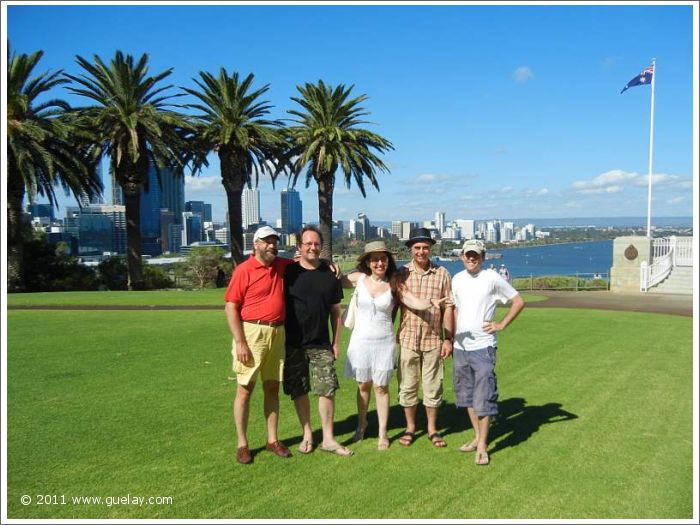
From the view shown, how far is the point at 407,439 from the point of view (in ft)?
18.1

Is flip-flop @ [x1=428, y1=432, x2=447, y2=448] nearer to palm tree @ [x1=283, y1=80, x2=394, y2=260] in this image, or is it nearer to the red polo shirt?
the red polo shirt

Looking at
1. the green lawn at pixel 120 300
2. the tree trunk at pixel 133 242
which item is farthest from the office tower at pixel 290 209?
the green lawn at pixel 120 300

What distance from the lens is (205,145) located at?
102 feet

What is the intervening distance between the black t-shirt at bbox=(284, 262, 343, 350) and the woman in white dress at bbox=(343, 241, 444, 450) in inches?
10.7

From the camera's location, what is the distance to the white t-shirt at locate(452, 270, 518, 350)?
5.30 m

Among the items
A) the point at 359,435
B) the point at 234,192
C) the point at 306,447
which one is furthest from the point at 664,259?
the point at 306,447

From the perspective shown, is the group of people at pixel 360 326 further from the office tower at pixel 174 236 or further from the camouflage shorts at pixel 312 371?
the office tower at pixel 174 236

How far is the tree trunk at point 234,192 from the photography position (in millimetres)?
30609

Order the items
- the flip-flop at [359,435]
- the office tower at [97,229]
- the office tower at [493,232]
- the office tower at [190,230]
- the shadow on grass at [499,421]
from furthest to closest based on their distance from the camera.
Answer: the office tower at [493,232]
the office tower at [190,230]
the office tower at [97,229]
the shadow on grass at [499,421]
the flip-flop at [359,435]

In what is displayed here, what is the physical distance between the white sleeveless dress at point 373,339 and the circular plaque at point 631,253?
67.8 feet

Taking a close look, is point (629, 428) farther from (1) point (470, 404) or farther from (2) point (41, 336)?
(2) point (41, 336)

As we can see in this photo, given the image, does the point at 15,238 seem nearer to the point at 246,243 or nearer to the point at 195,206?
the point at 246,243

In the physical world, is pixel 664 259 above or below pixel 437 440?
above

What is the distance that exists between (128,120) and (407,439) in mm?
26038
